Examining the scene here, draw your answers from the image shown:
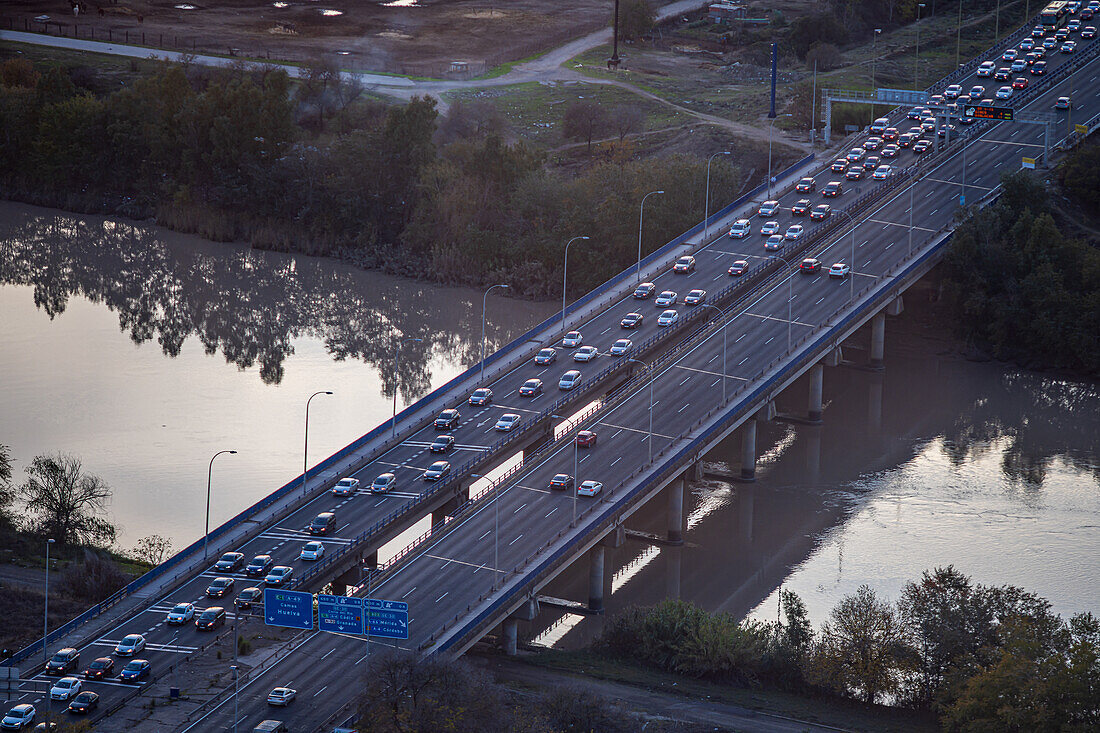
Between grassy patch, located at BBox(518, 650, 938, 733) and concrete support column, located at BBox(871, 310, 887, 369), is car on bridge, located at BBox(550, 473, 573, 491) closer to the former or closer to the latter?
grassy patch, located at BBox(518, 650, 938, 733)

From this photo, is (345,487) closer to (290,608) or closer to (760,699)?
(290,608)

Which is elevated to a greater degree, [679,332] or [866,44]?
[866,44]

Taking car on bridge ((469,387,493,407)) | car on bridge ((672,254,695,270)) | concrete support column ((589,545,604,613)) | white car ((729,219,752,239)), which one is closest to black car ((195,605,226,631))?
concrete support column ((589,545,604,613))

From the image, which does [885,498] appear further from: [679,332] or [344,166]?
[344,166]

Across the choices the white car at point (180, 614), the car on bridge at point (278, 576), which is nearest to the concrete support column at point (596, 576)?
the car on bridge at point (278, 576)

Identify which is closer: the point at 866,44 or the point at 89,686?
the point at 89,686

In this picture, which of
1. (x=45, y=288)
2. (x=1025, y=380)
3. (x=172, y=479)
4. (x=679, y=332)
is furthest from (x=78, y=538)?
(x=1025, y=380)

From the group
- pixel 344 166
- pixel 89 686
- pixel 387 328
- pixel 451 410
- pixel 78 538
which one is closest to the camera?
pixel 89 686
